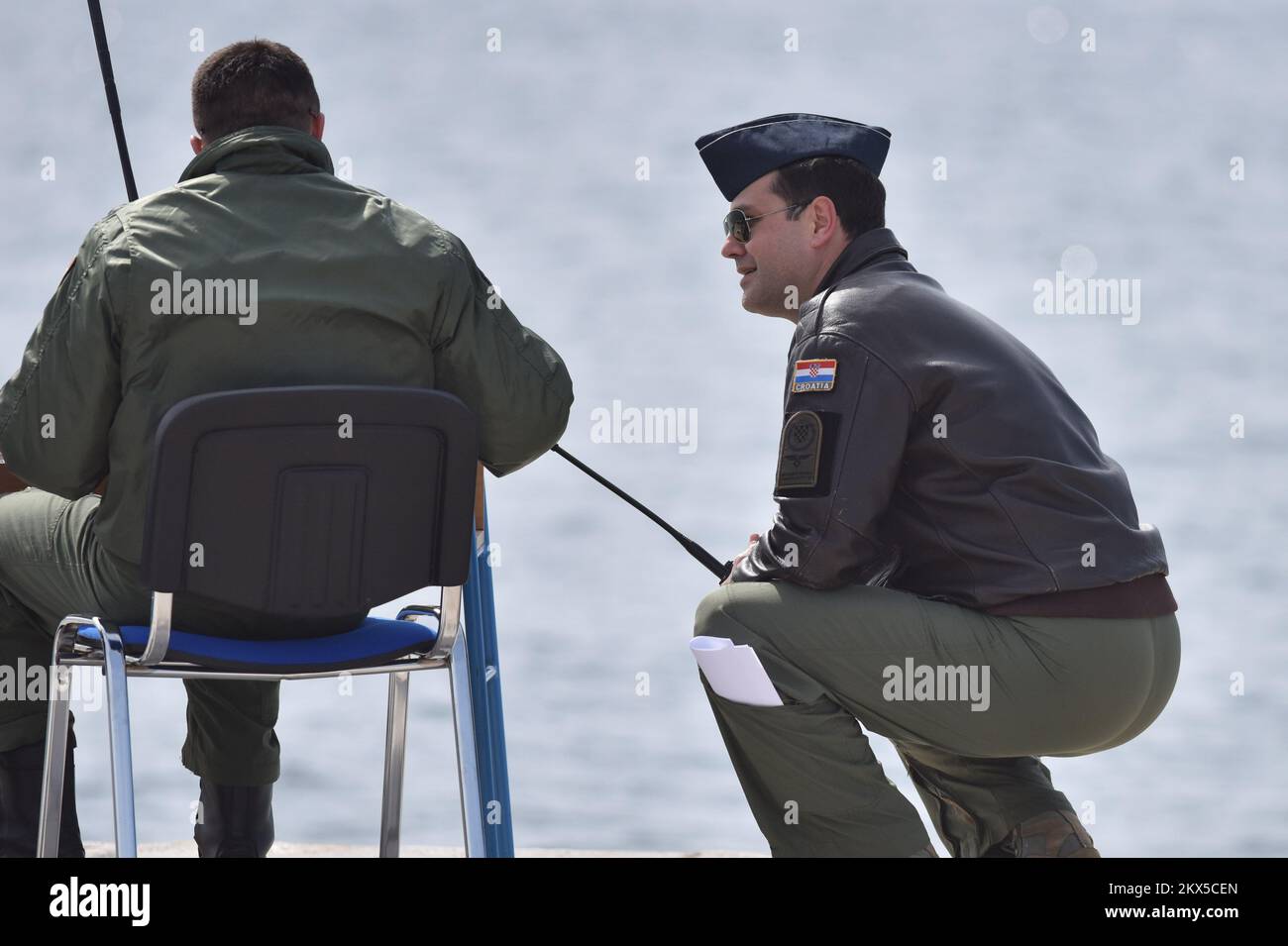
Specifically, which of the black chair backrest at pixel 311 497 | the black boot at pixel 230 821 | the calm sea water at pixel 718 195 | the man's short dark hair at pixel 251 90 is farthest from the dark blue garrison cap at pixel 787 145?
the calm sea water at pixel 718 195

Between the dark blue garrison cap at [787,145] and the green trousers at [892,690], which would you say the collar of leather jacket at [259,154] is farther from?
the green trousers at [892,690]

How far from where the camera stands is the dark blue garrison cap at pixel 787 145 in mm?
2355

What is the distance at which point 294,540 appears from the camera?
1.88m

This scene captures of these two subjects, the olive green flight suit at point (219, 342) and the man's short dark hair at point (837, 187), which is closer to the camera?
the olive green flight suit at point (219, 342)

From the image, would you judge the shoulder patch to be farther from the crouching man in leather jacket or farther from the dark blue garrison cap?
the dark blue garrison cap

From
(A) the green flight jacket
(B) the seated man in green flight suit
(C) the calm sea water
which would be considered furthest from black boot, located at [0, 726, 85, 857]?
(C) the calm sea water

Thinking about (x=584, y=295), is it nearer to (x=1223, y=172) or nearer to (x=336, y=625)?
(x=1223, y=172)

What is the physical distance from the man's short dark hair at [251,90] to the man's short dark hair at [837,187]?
24.5 inches

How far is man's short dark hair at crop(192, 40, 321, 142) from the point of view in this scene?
2164mm

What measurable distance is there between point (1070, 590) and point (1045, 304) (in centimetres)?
600

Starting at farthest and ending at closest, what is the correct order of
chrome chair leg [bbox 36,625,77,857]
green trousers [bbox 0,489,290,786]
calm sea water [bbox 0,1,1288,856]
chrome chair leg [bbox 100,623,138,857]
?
calm sea water [bbox 0,1,1288,856]
green trousers [bbox 0,489,290,786]
chrome chair leg [bbox 36,625,77,857]
chrome chair leg [bbox 100,623,138,857]

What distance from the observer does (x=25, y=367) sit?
196cm
